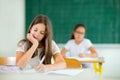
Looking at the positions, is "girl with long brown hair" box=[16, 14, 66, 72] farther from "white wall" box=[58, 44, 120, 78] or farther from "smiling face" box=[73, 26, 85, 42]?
"white wall" box=[58, 44, 120, 78]

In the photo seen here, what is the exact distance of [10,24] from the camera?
5.74 metres

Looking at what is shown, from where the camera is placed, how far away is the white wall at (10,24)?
559 cm

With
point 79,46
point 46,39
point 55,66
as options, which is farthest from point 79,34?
point 55,66

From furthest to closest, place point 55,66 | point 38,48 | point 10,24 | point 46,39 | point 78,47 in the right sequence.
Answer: point 10,24 → point 78,47 → point 38,48 → point 46,39 → point 55,66

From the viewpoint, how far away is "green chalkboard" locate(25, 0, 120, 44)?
225 inches

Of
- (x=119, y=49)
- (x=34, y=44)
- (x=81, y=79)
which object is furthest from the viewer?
(x=119, y=49)

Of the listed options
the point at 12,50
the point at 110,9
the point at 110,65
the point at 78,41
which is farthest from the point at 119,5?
the point at 12,50

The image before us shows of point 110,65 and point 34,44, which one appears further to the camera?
point 110,65

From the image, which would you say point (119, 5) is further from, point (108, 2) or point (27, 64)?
point (27, 64)

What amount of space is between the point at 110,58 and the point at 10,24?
2.30 metres

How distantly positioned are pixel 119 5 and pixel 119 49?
95cm

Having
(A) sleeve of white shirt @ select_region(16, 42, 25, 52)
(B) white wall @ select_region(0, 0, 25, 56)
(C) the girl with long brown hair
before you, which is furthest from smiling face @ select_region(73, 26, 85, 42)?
(A) sleeve of white shirt @ select_region(16, 42, 25, 52)

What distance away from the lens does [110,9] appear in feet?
18.8

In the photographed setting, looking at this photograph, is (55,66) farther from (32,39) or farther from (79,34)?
(79,34)
